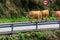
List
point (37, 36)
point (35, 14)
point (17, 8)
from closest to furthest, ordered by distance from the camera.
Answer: point (37, 36) → point (35, 14) → point (17, 8)

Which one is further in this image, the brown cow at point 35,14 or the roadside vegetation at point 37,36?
the brown cow at point 35,14

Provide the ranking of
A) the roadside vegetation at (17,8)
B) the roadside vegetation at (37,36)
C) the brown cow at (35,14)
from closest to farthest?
1. the roadside vegetation at (37,36)
2. the brown cow at (35,14)
3. the roadside vegetation at (17,8)

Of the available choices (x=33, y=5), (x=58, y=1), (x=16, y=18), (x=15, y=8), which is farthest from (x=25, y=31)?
(x=58, y=1)

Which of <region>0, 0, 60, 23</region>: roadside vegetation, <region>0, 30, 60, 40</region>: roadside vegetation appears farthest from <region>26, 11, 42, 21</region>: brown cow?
<region>0, 30, 60, 40</region>: roadside vegetation

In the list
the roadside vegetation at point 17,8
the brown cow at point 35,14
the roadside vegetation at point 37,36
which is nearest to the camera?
the roadside vegetation at point 37,36

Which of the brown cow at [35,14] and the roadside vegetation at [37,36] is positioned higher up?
the brown cow at [35,14]

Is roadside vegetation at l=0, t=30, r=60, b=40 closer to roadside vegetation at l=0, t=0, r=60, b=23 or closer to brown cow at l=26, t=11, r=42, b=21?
brown cow at l=26, t=11, r=42, b=21

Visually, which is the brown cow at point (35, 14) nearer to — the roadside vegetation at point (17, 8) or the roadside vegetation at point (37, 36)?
the roadside vegetation at point (17, 8)

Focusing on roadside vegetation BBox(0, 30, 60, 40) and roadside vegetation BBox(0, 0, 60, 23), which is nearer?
roadside vegetation BBox(0, 30, 60, 40)

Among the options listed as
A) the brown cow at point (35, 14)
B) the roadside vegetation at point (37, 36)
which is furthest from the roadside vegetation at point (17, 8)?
the roadside vegetation at point (37, 36)

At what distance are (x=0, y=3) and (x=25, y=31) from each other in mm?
11092

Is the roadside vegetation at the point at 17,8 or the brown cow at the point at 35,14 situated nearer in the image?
the brown cow at the point at 35,14

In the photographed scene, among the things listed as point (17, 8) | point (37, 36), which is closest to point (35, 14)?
point (37, 36)

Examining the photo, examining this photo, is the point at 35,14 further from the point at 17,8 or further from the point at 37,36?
the point at 17,8
